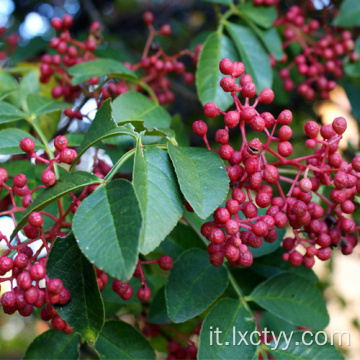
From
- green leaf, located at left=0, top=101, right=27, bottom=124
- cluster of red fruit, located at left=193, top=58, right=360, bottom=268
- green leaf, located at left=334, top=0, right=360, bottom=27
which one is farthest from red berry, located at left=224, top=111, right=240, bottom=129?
green leaf, located at left=334, top=0, right=360, bottom=27

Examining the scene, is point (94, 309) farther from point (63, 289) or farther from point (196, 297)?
point (196, 297)

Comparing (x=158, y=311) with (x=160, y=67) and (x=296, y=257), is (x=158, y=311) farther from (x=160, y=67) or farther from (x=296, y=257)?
(x=160, y=67)

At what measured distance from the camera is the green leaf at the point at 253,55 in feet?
5.08

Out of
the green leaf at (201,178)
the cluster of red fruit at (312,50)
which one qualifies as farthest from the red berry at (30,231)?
the cluster of red fruit at (312,50)

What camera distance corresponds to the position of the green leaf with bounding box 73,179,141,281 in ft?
2.56

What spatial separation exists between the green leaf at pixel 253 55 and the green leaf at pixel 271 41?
0.02 metres

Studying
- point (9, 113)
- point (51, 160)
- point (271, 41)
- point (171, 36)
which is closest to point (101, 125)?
point (51, 160)

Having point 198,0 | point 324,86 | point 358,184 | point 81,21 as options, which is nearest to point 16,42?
point 81,21

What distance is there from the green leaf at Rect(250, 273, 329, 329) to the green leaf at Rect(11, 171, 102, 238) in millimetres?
643

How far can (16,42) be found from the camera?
2.62 meters

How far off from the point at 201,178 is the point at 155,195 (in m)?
0.14

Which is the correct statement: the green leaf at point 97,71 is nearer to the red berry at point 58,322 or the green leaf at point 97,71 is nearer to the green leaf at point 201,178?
the green leaf at point 201,178

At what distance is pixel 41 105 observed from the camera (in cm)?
150

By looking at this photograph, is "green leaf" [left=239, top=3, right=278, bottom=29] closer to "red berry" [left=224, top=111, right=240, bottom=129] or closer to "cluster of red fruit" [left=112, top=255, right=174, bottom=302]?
"red berry" [left=224, top=111, right=240, bottom=129]
